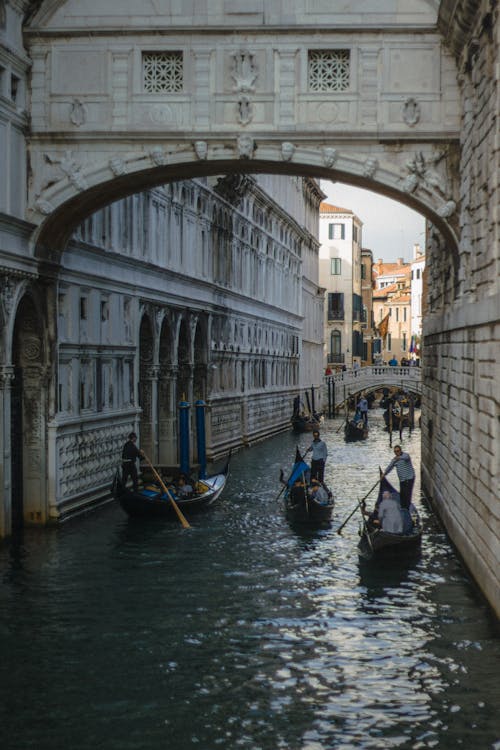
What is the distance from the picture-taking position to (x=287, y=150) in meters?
16.1

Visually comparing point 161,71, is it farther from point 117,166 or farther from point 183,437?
point 183,437

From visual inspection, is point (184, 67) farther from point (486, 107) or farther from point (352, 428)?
point (352, 428)

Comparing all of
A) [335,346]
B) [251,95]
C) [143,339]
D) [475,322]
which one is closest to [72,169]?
[251,95]

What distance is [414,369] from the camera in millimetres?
56750

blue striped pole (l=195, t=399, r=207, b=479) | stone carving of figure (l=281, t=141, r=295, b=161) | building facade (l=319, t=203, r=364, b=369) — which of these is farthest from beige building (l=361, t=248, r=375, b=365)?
stone carving of figure (l=281, t=141, r=295, b=161)

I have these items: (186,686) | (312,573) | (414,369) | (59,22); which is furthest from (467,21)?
(414,369)

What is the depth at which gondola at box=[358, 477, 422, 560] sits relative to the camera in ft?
50.1

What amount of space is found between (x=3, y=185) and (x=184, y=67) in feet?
9.87

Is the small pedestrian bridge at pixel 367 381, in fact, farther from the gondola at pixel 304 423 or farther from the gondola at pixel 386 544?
the gondola at pixel 386 544

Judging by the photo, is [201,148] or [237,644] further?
[201,148]

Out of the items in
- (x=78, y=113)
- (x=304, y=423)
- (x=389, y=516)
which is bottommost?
(x=304, y=423)

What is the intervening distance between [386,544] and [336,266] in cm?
5752

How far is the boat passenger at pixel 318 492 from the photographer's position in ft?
63.6

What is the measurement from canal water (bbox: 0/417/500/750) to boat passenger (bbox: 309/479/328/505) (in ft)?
3.99
